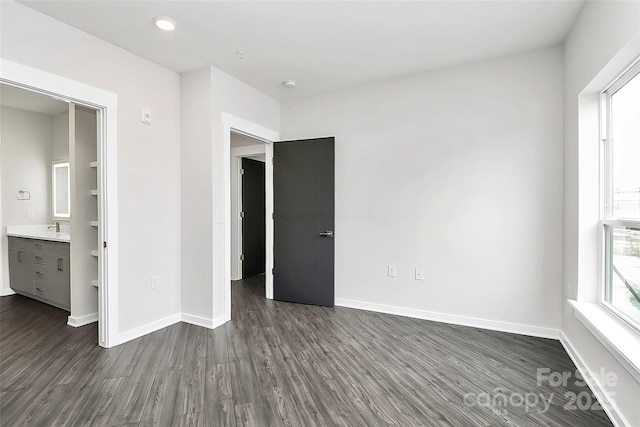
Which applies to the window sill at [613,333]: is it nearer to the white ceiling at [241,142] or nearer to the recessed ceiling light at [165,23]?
the recessed ceiling light at [165,23]

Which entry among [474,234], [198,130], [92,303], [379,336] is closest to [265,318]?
[379,336]

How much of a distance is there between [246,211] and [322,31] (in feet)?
11.7

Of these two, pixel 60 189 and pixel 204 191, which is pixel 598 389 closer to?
pixel 204 191

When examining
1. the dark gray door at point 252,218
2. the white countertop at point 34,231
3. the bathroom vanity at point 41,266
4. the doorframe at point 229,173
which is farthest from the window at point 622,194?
the white countertop at point 34,231

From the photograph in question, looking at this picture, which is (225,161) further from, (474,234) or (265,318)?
(474,234)

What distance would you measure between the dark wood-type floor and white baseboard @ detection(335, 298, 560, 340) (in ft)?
0.34

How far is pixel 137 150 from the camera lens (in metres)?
2.97

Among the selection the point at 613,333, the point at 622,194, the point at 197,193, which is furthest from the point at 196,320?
the point at 622,194

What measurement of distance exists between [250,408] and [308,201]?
2.44m

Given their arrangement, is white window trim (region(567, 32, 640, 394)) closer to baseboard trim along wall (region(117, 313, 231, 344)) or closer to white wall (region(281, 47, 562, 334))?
white wall (region(281, 47, 562, 334))

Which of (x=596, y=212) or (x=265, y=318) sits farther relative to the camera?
(x=265, y=318)

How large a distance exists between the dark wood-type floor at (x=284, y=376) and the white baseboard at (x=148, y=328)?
10 centimetres

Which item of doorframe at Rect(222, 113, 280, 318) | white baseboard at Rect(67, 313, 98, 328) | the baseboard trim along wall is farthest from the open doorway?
white baseboard at Rect(67, 313, 98, 328)

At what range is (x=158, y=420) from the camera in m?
1.81
